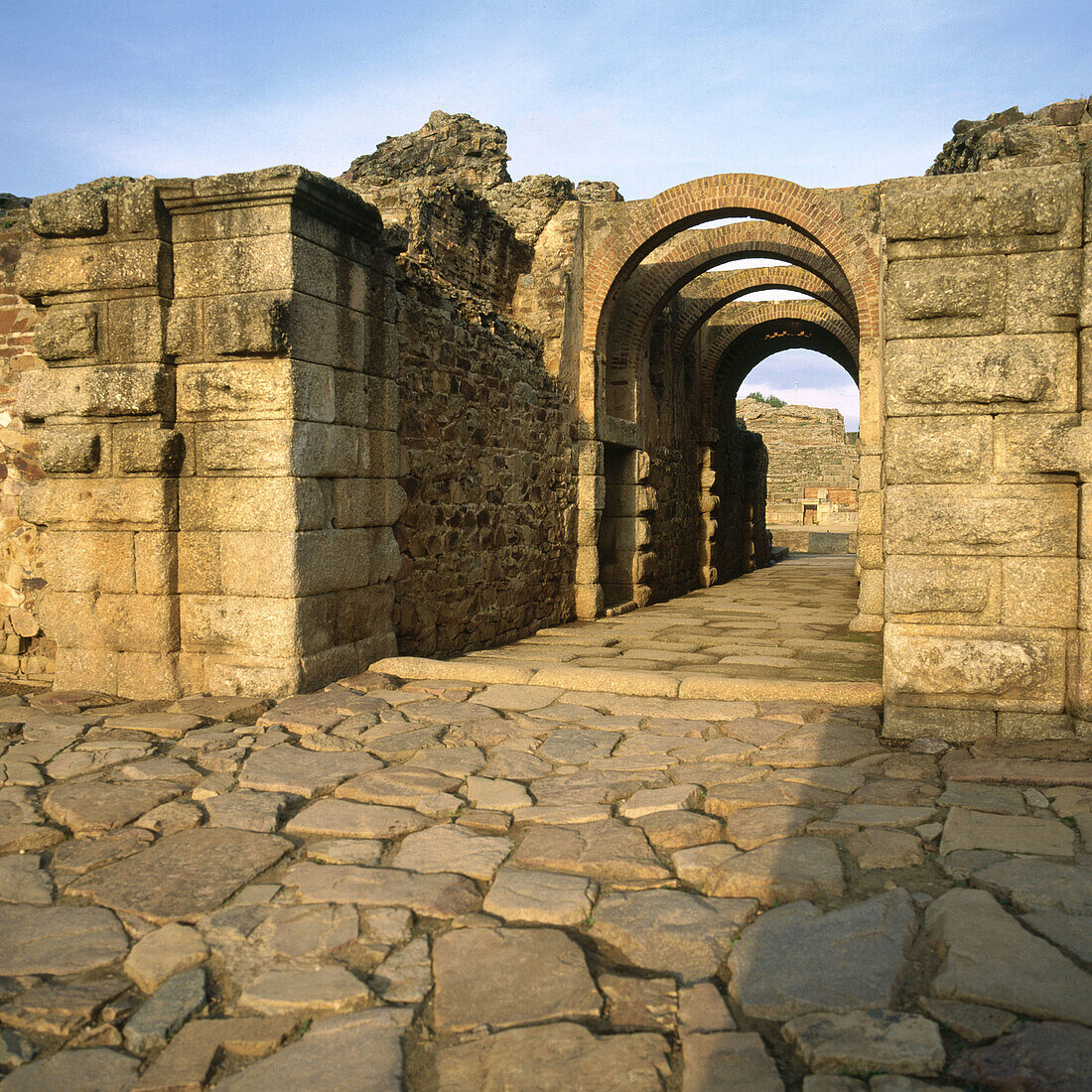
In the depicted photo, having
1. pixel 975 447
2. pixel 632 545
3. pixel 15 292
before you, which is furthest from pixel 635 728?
pixel 632 545

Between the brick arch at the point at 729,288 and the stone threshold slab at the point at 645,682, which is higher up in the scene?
the brick arch at the point at 729,288

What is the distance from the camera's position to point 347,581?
5.13 metres

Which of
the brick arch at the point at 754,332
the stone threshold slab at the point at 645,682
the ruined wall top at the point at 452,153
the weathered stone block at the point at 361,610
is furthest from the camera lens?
the brick arch at the point at 754,332

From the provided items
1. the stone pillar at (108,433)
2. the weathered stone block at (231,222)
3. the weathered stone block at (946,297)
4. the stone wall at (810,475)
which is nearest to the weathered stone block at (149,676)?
the stone pillar at (108,433)

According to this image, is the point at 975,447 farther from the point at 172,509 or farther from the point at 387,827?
the point at 172,509

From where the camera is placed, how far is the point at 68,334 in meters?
4.85

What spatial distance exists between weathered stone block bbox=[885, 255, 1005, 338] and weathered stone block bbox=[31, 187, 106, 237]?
4.04 m

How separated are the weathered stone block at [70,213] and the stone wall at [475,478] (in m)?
1.77

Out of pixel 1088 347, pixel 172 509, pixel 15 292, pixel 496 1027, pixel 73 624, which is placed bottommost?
pixel 496 1027

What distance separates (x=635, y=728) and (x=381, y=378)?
2.70m

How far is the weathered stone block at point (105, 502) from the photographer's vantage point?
4.79 m

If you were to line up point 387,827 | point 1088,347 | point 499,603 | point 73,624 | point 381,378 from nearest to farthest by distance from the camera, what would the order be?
point 387,827 → point 1088,347 → point 73,624 → point 381,378 → point 499,603

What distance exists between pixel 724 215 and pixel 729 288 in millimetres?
3226

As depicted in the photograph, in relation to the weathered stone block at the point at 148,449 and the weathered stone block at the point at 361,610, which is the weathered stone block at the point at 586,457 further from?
the weathered stone block at the point at 148,449
